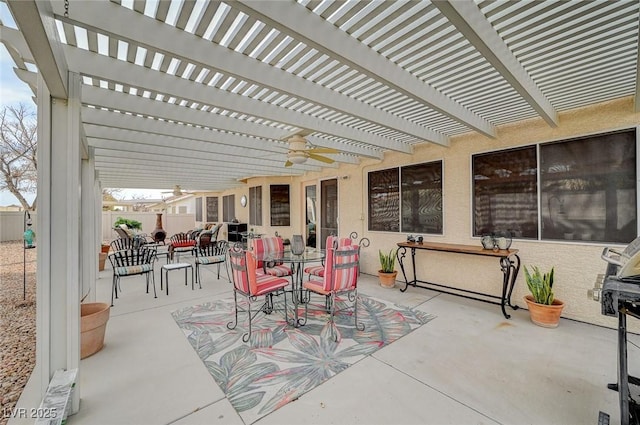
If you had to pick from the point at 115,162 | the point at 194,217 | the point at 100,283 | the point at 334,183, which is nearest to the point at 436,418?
the point at 334,183

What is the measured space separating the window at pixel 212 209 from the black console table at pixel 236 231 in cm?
262

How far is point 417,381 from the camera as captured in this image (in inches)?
90.2

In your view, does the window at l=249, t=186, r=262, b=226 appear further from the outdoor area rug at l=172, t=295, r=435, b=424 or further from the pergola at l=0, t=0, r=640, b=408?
the pergola at l=0, t=0, r=640, b=408

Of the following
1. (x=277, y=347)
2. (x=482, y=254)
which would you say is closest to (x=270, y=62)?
(x=277, y=347)

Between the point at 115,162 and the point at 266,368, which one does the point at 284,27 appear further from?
the point at 115,162

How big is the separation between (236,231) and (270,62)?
8793mm

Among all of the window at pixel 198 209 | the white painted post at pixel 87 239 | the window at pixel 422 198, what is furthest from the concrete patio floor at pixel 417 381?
the window at pixel 198 209

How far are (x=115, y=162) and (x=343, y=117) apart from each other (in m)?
5.30

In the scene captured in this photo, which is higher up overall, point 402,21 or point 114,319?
point 402,21

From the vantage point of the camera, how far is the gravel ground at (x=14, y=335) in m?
2.22

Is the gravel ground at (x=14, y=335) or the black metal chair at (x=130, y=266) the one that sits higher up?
the black metal chair at (x=130, y=266)

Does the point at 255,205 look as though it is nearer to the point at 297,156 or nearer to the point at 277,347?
the point at 297,156

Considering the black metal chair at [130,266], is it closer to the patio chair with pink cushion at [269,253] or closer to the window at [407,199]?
the patio chair with pink cushion at [269,253]

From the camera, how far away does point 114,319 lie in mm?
3666
